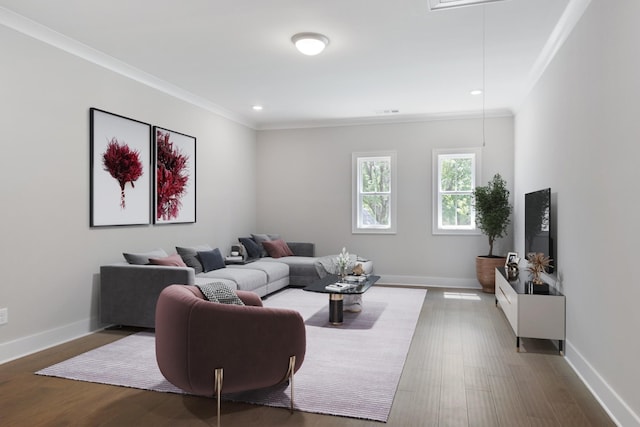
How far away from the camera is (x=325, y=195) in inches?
320

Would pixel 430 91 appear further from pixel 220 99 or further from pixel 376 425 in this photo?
pixel 376 425

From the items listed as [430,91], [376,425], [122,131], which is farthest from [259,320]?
[430,91]

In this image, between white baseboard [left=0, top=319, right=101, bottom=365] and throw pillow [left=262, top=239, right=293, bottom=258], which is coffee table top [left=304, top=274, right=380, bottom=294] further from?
white baseboard [left=0, top=319, right=101, bottom=365]

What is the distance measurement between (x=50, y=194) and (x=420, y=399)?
11.8 feet

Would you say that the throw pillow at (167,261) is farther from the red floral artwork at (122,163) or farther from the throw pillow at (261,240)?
the throw pillow at (261,240)

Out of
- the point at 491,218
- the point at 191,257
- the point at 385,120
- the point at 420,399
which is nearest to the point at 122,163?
the point at 191,257

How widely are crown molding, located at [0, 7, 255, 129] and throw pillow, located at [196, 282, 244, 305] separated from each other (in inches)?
110

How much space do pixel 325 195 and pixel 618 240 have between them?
18.7 feet

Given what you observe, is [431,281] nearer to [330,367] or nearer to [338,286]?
[338,286]

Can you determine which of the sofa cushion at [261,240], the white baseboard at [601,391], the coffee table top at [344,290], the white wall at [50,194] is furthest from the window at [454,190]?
the white wall at [50,194]

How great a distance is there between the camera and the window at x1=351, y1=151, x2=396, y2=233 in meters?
7.77

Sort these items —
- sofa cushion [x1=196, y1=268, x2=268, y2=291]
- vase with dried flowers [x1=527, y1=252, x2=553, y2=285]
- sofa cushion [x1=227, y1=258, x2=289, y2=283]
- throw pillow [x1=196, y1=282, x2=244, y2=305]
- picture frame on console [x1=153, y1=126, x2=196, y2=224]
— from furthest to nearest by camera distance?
1. sofa cushion [x1=227, y1=258, x2=289, y2=283]
2. picture frame on console [x1=153, y1=126, x2=196, y2=224]
3. sofa cushion [x1=196, y1=268, x2=268, y2=291]
4. vase with dried flowers [x1=527, y1=252, x2=553, y2=285]
5. throw pillow [x1=196, y1=282, x2=244, y2=305]

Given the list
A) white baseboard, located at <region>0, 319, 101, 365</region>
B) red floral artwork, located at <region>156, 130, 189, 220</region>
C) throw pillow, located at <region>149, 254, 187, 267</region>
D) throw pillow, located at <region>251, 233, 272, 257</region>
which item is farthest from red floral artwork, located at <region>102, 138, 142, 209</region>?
throw pillow, located at <region>251, 233, 272, 257</region>

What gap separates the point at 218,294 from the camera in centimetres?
294
